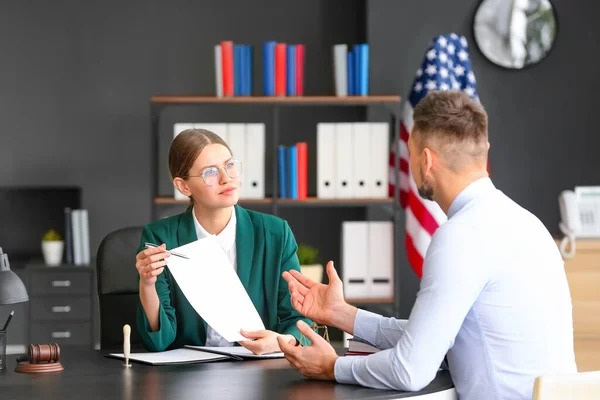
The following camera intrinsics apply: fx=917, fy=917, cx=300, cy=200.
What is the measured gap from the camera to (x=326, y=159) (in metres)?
5.16

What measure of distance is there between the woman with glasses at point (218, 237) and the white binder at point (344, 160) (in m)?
2.51

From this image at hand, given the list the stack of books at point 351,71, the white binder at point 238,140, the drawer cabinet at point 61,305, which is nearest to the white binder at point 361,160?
the stack of books at point 351,71

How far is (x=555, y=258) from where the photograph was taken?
1947 mm

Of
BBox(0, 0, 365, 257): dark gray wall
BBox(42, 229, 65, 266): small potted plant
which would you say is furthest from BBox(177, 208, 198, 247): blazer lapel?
BBox(0, 0, 365, 257): dark gray wall

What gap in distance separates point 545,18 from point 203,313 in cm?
396

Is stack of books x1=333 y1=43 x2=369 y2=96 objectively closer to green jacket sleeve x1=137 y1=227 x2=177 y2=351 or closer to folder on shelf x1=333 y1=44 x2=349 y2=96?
folder on shelf x1=333 y1=44 x2=349 y2=96

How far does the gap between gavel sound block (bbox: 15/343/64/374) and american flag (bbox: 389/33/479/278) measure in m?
3.12

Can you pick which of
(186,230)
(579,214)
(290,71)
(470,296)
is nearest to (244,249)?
(186,230)

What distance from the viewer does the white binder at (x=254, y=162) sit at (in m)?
5.09

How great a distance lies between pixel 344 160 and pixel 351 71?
20.3 inches

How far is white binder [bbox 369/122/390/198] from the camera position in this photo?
5145 mm

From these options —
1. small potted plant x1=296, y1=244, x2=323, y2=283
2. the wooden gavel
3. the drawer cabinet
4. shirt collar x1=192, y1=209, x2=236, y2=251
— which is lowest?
the drawer cabinet

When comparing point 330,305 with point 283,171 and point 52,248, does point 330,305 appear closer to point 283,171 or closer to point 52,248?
point 283,171

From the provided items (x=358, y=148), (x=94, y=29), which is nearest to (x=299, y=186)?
(x=358, y=148)
